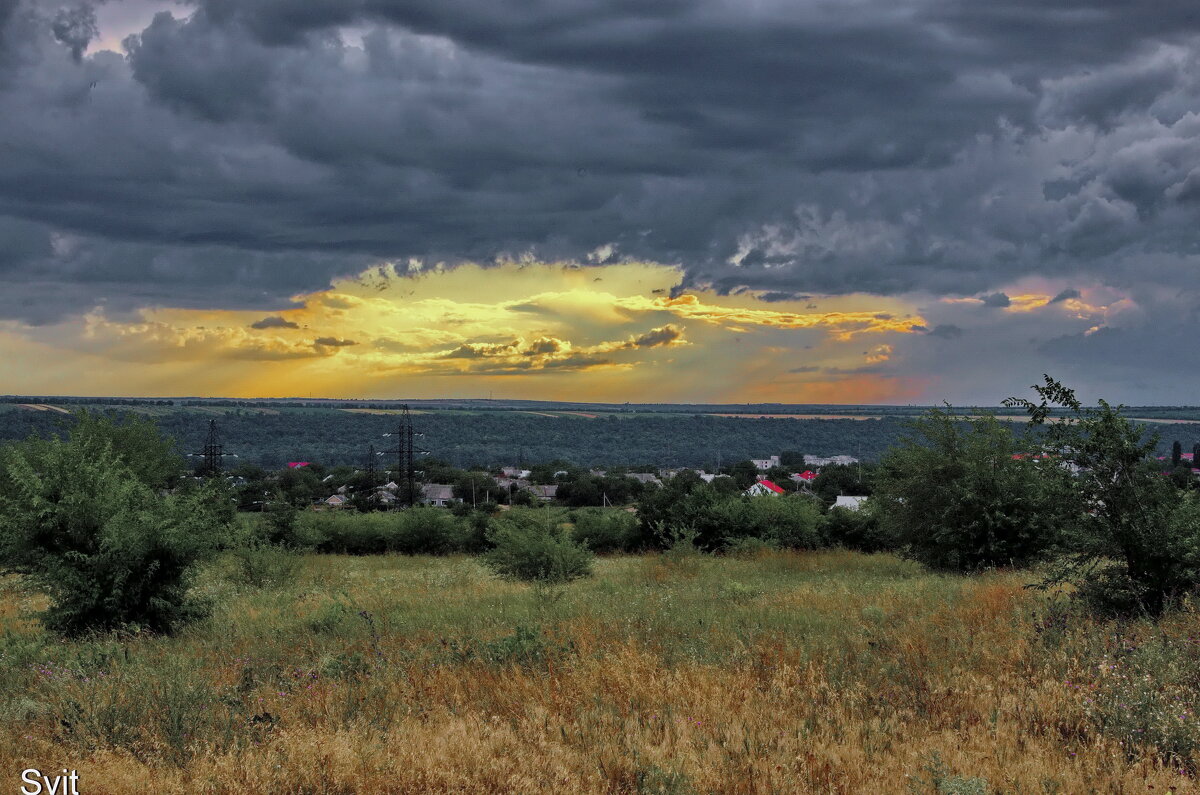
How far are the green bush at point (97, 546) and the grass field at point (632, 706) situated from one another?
128 centimetres

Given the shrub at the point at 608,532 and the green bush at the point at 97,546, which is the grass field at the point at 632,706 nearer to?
the green bush at the point at 97,546

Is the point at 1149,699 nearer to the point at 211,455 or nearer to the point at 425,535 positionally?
the point at 425,535

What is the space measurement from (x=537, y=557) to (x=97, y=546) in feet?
44.5

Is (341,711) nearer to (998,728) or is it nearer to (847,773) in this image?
(847,773)

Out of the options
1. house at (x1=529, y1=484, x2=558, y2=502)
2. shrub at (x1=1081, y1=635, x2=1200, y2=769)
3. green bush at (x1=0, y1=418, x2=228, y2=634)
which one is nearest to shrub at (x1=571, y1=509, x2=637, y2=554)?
green bush at (x1=0, y1=418, x2=228, y2=634)

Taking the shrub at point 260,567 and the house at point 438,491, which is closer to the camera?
the shrub at point 260,567

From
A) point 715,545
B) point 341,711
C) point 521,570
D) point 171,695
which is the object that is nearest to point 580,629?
point 341,711

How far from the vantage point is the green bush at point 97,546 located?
13602 millimetres

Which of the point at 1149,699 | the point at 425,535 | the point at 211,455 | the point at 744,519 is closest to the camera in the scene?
the point at 1149,699

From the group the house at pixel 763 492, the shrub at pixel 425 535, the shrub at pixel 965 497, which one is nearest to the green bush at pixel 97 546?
the shrub at pixel 965 497

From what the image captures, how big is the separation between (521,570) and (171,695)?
61.4 ft

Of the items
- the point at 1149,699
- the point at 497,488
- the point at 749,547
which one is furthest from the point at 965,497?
the point at 497,488

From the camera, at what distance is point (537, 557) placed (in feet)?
84.0

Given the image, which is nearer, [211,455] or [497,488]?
[211,455]
